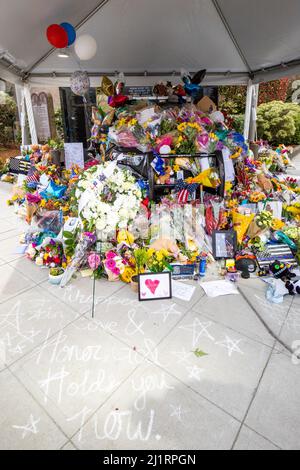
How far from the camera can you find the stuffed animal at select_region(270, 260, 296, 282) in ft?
9.26

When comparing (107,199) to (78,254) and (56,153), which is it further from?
(56,153)

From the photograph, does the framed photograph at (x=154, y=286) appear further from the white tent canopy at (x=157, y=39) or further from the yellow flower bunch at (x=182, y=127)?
the white tent canopy at (x=157, y=39)

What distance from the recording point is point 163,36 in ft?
14.1

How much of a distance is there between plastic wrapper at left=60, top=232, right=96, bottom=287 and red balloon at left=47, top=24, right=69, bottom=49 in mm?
2655

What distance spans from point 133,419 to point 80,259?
1.76 meters

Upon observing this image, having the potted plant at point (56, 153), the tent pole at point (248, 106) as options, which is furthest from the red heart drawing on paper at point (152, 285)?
the tent pole at point (248, 106)

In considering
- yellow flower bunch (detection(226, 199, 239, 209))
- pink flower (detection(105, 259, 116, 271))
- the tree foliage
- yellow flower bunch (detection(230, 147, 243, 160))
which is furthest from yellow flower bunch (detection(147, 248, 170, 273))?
the tree foliage

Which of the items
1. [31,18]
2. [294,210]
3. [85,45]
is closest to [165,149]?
[294,210]

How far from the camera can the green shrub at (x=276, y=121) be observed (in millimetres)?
10188

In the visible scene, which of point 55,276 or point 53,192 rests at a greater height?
point 53,192

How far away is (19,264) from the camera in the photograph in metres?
3.28

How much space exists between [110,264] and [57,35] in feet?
9.99

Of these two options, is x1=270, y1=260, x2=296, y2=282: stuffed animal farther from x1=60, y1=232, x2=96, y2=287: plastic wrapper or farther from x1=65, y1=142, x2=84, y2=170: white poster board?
x1=65, y1=142, x2=84, y2=170: white poster board
